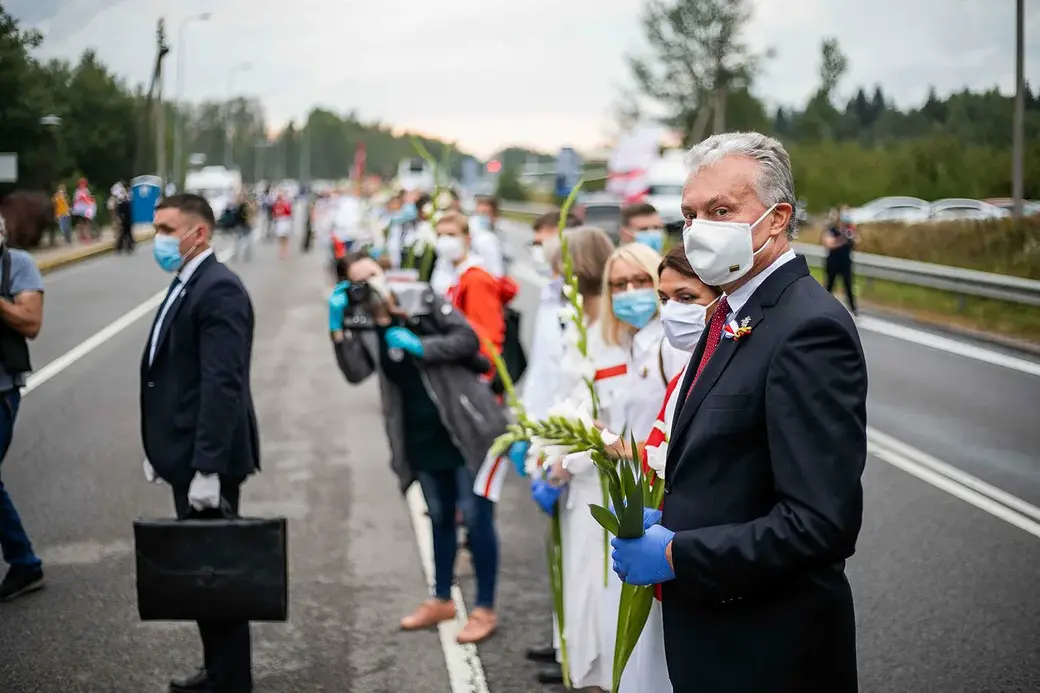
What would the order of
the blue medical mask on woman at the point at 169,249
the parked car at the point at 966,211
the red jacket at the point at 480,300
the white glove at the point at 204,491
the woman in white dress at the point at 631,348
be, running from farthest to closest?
1. the parked car at the point at 966,211
2. the red jacket at the point at 480,300
3. the blue medical mask on woman at the point at 169,249
4. the white glove at the point at 204,491
5. the woman in white dress at the point at 631,348

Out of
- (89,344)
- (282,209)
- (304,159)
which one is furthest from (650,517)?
(304,159)

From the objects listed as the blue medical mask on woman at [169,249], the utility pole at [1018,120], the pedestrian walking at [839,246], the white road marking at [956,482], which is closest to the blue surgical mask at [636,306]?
the blue medical mask on woman at [169,249]

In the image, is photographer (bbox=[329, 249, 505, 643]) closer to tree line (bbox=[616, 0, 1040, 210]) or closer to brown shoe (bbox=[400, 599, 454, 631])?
brown shoe (bbox=[400, 599, 454, 631])

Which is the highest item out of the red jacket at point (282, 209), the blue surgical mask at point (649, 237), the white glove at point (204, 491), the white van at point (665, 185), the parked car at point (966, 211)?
the white van at point (665, 185)

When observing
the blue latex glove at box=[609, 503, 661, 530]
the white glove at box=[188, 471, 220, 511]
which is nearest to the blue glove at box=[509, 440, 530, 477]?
the white glove at box=[188, 471, 220, 511]

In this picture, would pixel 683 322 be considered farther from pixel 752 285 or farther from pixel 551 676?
pixel 551 676

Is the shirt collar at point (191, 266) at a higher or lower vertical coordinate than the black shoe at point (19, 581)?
higher

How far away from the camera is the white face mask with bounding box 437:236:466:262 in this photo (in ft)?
25.6

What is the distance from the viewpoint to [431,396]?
19.0ft

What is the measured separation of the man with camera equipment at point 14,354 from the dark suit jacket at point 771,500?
425 centimetres

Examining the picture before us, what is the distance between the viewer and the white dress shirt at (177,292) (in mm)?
5008

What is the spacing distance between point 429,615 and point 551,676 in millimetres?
856

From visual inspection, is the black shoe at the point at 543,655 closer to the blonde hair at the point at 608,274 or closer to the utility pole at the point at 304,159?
the blonde hair at the point at 608,274

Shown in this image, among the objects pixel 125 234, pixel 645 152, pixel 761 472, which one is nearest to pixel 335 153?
pixel 125 234
